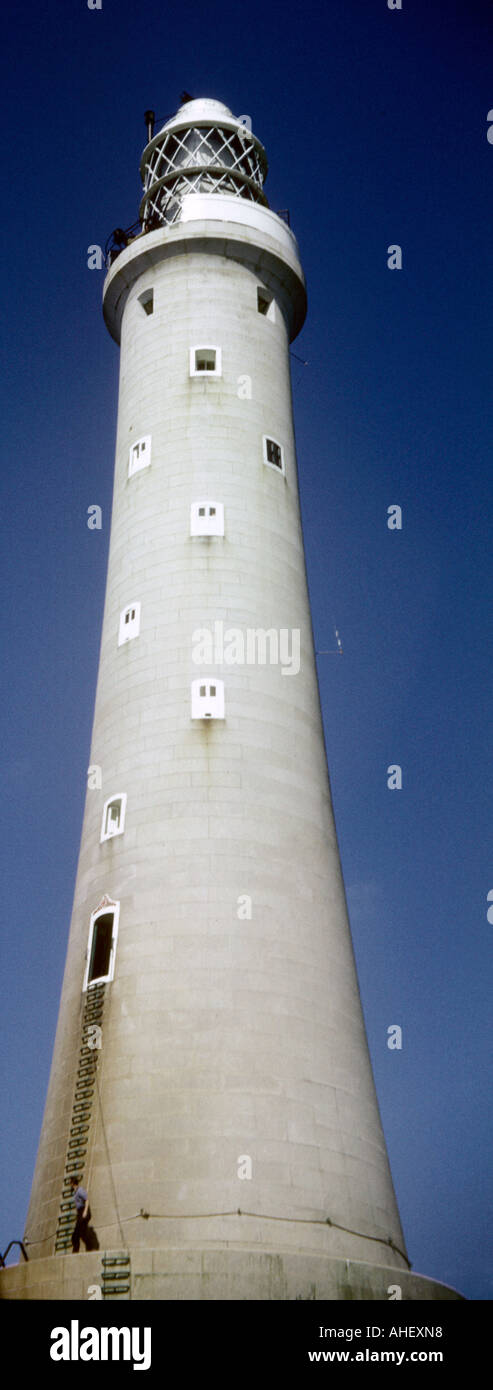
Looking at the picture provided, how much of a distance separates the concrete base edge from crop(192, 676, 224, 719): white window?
12.3 metres

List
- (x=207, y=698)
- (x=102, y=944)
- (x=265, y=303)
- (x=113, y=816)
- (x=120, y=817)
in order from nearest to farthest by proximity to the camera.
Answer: (x=102, y=944)
(x=120, y=817)
(x=113, y=816)
(x=207, y=698)
(x=265, y=303)

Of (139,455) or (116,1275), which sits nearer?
(116,1275)

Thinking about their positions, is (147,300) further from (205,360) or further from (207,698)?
(207,698)

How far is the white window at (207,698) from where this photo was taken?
31.2 meters

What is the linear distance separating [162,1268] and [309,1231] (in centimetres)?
412

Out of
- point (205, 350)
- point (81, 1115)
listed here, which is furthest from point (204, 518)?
point (81, 1115)

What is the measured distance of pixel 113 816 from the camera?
102 feet

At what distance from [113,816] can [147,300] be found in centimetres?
1700

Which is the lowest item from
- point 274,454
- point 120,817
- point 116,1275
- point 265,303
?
point 116,1275

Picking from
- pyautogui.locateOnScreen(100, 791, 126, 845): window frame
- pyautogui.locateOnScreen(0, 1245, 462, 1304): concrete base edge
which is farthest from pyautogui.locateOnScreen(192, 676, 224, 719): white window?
pyautogui.locateOnScreen(0, 1245, 462, 1304): concrete base edge

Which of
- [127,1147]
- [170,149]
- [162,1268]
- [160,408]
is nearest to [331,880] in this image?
[127,1147]

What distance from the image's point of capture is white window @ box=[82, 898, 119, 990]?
28969mm

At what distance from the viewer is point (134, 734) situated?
31766mm
